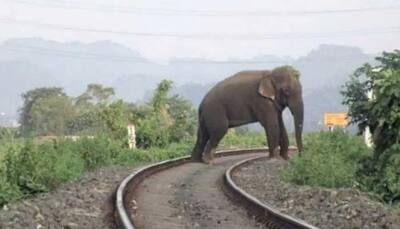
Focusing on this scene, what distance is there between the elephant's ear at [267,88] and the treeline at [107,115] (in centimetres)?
684

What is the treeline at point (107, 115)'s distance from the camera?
121 feet

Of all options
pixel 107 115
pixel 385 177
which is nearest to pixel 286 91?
pixel 385 177

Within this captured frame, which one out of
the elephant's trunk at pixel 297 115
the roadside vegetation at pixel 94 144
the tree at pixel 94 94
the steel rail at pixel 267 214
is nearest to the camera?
the steel rail at pixel 267 214

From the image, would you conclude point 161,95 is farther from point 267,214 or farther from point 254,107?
point 267,214


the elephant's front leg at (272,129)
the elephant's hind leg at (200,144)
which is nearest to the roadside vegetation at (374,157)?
the elephant's front leg at (272,129)

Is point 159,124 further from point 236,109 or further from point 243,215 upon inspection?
point 243,215

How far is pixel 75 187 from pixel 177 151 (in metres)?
17.7

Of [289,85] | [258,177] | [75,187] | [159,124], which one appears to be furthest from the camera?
[159,124]

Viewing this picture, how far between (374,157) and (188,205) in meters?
5.15

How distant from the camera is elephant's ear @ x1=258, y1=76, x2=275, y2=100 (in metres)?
26.3

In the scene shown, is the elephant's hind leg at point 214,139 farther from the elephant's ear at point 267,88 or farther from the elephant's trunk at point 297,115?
the elephant's trunk at point 297,115

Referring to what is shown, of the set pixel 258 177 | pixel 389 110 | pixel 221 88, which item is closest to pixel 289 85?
pixel 221 88

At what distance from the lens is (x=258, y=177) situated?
18.8 metres

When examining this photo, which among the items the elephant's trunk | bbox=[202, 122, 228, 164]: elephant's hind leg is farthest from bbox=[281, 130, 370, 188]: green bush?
bbox=[202, 122, 228, 164]: elephant's hind leg
